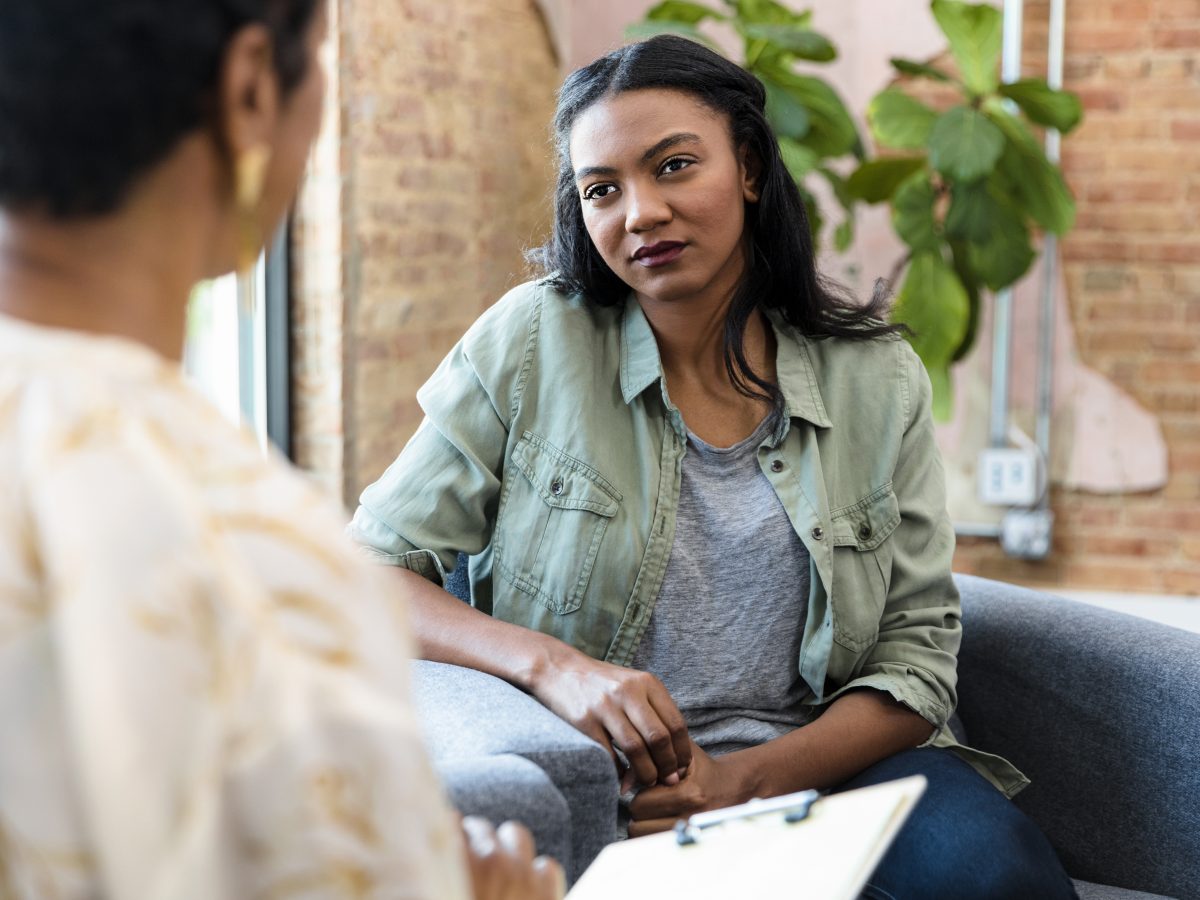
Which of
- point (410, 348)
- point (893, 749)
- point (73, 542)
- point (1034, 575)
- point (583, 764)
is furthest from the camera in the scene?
point (1034, 575)

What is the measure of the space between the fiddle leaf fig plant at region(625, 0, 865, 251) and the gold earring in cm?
245

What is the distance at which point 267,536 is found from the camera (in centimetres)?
59

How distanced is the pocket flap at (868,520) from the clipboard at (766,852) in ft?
1.59

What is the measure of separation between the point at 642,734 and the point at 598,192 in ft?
2.11

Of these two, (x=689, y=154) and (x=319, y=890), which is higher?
(x=689, y=154)

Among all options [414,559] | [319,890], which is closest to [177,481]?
[319,890]

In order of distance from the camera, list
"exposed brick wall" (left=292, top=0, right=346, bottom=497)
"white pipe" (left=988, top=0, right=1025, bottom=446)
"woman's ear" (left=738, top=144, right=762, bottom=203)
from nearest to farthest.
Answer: "woman's ear" (left=738, top=144, right=762, bottom=203) → "exposed brick wall" (left=292, top=0, right=346, bottom=497) → "white pipe" (left=988, top=0, right=1025, bottom=446)

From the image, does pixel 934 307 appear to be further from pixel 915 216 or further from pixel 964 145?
pixel 964 145

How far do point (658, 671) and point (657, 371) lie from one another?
352 millimetres

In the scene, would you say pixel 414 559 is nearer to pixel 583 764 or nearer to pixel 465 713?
pixel 465 713

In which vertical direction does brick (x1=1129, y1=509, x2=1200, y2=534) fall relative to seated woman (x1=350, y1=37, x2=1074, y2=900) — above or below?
below

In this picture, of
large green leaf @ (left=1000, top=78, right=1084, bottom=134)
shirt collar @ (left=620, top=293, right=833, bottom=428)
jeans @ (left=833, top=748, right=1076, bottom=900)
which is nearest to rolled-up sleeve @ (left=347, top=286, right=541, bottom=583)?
shirt collar @ (left=620, top=293, right=833, bottom=428)

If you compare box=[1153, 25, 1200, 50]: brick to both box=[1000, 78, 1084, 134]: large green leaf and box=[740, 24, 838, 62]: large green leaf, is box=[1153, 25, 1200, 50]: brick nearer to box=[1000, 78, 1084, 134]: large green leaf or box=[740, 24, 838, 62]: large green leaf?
box=[1000, 78, 1084, 134]: large green leaf

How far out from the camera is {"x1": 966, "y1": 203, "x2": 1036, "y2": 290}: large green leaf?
332 cm
